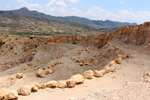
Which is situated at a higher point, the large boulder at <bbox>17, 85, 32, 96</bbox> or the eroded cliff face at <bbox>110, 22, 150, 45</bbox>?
the eroded cliff face at <bbox>110, 22, 150, 45</bbox>

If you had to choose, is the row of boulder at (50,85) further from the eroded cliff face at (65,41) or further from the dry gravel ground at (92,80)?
the eroded cliff face at (65,41)

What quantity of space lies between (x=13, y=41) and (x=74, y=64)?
14.0 metres

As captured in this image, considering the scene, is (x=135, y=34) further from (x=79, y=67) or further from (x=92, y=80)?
(x=92, y=80)

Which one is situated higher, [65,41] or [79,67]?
[65,41]

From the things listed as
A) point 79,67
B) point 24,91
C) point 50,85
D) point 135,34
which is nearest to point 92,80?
point 50,85

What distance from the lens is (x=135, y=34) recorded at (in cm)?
1703

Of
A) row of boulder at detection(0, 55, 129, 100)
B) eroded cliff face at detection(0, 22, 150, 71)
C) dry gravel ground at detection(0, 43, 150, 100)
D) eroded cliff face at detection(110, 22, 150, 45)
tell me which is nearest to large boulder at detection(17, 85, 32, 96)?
row of boulder at detection(0, 55, 129, 100)

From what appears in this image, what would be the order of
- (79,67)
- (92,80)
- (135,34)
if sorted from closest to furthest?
1. (92,80)
2. (79,67)
3. (135,34)

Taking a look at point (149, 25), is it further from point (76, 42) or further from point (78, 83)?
point (78, 83)

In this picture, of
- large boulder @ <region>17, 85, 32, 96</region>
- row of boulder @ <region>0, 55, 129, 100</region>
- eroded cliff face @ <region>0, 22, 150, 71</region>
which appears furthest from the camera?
eroded cliff face @ <region>0, 22, 150, 71</region>

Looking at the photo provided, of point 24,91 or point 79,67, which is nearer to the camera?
point 24,91

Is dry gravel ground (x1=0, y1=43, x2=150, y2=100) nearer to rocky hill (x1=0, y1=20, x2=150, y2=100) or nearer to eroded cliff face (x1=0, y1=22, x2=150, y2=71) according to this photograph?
rocky hill (x1=0, y1=20, x2=150, y2=100)

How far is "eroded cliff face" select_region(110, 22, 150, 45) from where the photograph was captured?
628 inches

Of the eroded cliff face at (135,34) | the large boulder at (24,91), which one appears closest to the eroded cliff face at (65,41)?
the eroded cliff face at (135,34)
